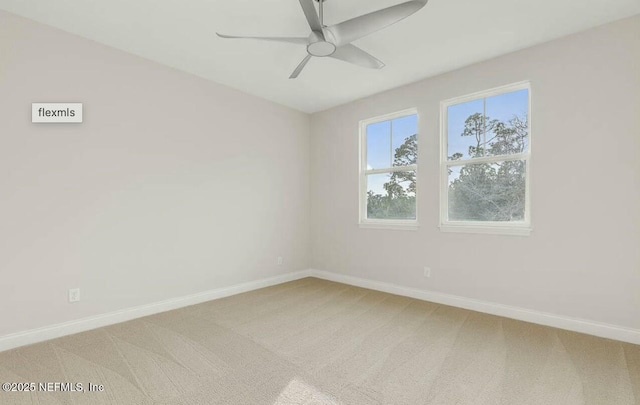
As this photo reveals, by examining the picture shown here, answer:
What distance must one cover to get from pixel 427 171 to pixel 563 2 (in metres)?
1.93

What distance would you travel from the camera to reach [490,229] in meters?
3.25

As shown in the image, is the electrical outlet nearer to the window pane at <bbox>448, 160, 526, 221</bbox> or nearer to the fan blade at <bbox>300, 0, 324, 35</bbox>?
the fan blade at <bbox>300, 0, 324, 35</bbox>

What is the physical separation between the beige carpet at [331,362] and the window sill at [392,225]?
109 centimetres

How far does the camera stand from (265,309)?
345 centimetres

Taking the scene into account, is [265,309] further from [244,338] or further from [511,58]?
[511,58]

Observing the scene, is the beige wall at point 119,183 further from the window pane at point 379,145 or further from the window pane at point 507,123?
the window pane at point 507,123

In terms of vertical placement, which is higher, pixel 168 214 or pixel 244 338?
pixel 168 214

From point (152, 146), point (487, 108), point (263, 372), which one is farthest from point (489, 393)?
point (152, 146)

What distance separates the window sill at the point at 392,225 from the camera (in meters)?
3.90

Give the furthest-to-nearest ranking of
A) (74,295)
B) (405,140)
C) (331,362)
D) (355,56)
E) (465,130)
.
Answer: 1. (405,140)
2. (465,130)
3. (74,295)
4. (355,56)
5. (331,362)

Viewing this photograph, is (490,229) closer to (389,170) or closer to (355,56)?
(389,170)

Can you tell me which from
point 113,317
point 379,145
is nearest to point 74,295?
point 113,317

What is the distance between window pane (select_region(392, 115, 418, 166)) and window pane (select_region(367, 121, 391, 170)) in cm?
10

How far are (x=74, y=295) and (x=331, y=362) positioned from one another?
2494 millimetres
